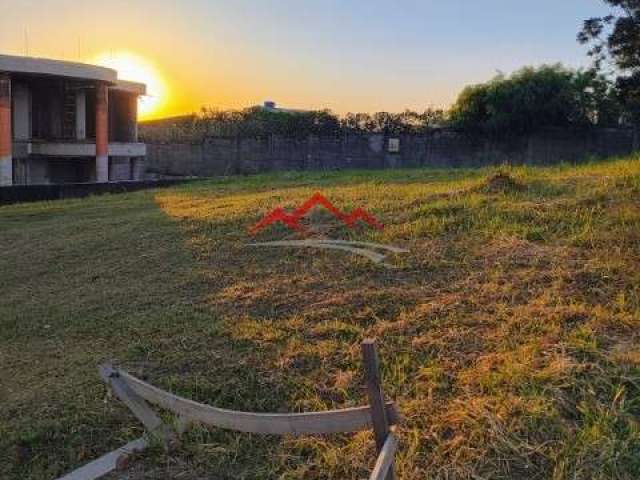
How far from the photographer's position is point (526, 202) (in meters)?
5.05

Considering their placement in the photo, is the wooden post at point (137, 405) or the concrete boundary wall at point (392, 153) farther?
the concrete boundary wall at point (392, 153)

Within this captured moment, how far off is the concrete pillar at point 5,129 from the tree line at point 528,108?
260 inches

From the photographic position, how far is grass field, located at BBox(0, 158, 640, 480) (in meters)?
2.28

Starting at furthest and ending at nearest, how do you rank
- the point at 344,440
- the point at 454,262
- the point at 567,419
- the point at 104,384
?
1. the point at 454,262
2. the point at 104,384
3. the point at 344,440
4. the point at 567,419

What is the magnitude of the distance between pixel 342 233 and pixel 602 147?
13.9 meters

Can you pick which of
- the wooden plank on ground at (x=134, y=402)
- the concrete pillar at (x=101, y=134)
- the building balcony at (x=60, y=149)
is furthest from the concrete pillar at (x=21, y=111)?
the wooden plank on ground at (x=134, y=402)

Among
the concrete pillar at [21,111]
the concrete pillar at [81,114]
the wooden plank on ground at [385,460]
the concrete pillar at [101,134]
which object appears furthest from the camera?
the concrete pillar at [81,114]

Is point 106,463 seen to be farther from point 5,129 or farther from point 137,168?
point 137,168

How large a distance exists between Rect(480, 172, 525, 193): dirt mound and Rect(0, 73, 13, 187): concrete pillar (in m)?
15.1

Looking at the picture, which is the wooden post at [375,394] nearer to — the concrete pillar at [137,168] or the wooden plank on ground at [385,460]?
the wooden plank on ground at [385,460]

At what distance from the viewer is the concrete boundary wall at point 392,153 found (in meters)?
17.1

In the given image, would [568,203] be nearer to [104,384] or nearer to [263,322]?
[263,322]

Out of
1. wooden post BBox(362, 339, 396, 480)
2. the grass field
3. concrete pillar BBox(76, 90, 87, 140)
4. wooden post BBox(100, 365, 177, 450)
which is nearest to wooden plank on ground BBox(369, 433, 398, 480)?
wooden post BBox(362, 339, 396, 480)

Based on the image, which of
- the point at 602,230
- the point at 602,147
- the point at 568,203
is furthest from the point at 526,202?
the point at 602,147
